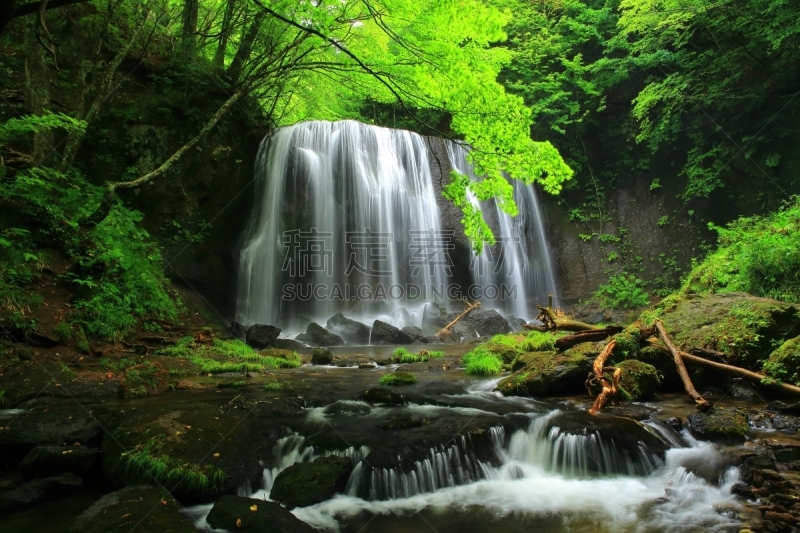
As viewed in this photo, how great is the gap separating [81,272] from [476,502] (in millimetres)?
8208

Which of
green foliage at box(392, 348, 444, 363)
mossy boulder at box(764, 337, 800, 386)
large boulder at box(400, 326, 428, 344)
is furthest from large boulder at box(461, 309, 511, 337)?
mossy boulder at box(764, 337, 800, 386)

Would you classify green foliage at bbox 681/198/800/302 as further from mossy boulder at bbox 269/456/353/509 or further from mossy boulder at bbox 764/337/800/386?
mossy boulder at bbox 269/456/353/509

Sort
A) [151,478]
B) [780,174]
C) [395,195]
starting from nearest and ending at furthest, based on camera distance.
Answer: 1. [151,478]
2. [780,174]
3. [395,195]

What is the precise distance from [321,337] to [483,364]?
20.9ft

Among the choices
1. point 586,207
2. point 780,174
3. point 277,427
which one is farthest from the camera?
point 586,207

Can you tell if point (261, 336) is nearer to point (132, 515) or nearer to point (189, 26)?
point (132, 515)

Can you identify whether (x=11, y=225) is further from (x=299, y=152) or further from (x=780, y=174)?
(x=780, y=174)

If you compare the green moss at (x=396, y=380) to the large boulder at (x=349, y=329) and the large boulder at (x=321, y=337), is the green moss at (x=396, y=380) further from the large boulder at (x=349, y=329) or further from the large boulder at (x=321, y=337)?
the large boulder at (x=349, y=329)

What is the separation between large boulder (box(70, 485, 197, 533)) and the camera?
298 cm

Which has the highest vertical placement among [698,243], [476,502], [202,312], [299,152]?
[299,152]

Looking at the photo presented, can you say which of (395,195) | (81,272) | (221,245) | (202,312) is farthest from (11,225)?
(395,195)

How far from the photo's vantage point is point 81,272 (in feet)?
27.5

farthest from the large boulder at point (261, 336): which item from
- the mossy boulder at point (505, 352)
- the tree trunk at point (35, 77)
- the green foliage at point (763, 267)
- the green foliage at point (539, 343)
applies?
the green foliage at point (763, 267)

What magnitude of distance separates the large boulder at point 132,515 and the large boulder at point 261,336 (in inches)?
324
